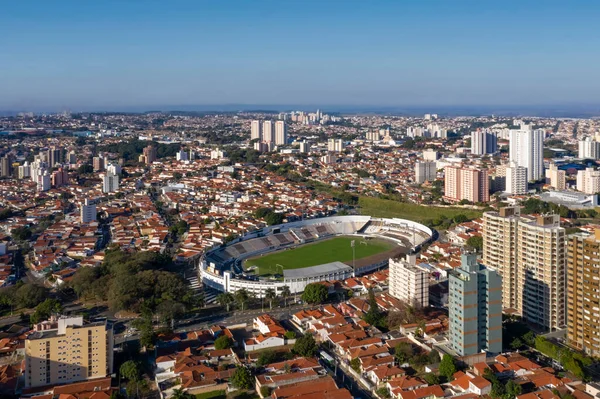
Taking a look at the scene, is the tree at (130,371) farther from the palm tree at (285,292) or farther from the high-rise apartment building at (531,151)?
the high-rise apartment building at (531,151)

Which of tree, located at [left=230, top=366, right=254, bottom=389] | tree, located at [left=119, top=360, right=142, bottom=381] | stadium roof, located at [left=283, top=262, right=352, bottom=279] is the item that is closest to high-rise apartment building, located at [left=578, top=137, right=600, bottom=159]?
stadium roof, located at [left=283, top=262, right=352, bottom=279]

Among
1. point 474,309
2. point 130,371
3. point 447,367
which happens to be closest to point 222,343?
point 130,371

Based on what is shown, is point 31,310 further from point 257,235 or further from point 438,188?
point 438,188

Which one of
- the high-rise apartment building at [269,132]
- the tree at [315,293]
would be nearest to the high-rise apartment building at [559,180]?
the tree at [315,293]

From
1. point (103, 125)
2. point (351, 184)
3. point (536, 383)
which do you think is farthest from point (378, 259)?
point (103, 125)

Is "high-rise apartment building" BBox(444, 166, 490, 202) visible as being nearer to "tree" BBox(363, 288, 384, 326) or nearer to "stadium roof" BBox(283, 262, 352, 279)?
"stadium roof" BBox(283, 262, 352, 279)

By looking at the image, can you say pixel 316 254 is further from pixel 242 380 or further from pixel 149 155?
pixel 149 155

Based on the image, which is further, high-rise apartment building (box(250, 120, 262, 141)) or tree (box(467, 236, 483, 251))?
high-rise apartment building (box(250, 120, 262, 141))
